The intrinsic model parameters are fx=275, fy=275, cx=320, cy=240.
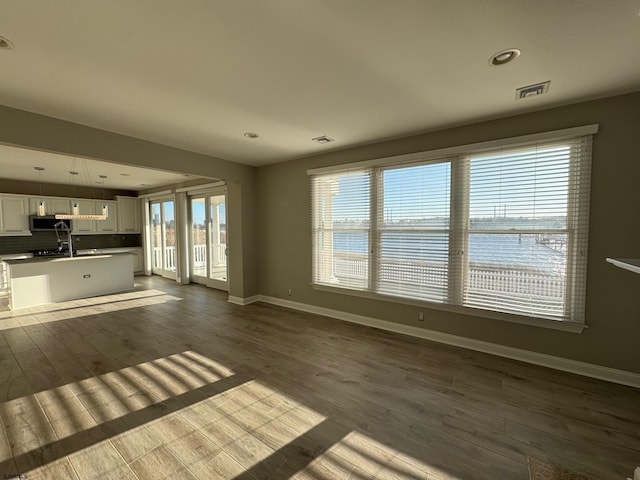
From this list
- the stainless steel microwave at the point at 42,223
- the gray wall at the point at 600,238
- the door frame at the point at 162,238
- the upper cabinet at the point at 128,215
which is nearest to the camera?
the gray wall at the point at 600,238

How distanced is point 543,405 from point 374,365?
56.2 inches

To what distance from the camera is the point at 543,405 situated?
7.44ft

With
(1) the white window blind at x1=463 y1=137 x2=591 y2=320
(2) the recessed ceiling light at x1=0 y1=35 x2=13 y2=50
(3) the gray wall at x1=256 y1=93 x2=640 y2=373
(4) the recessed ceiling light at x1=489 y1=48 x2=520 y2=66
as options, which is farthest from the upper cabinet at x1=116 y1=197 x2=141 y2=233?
(4) the recessed ceiling light at x1=489 y1=48 x2=520 y2=66

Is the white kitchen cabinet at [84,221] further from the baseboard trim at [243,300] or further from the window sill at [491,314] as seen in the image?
the window sill at [491,314]

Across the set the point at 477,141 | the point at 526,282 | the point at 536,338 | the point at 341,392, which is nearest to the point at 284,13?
the point at 477,141

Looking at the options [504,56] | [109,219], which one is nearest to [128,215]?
[109,219]

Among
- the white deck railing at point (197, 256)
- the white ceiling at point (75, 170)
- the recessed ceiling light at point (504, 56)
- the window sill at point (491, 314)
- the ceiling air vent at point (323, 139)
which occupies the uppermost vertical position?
the white ceiling at point (75, 170)

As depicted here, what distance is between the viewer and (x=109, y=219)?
7.93m

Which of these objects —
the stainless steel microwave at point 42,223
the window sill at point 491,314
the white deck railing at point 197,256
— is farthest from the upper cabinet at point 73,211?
the window sill at point 491,314

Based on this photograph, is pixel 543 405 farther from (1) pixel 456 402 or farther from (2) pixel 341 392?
(2) pixel 341 392

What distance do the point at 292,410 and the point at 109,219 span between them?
842 centimetres

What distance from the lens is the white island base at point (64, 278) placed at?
16.0 feet

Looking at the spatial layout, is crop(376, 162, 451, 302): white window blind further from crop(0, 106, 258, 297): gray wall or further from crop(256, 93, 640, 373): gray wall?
crop(0, 106, 258, 297): gray wall

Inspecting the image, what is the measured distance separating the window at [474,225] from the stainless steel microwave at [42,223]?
23.4 feet
